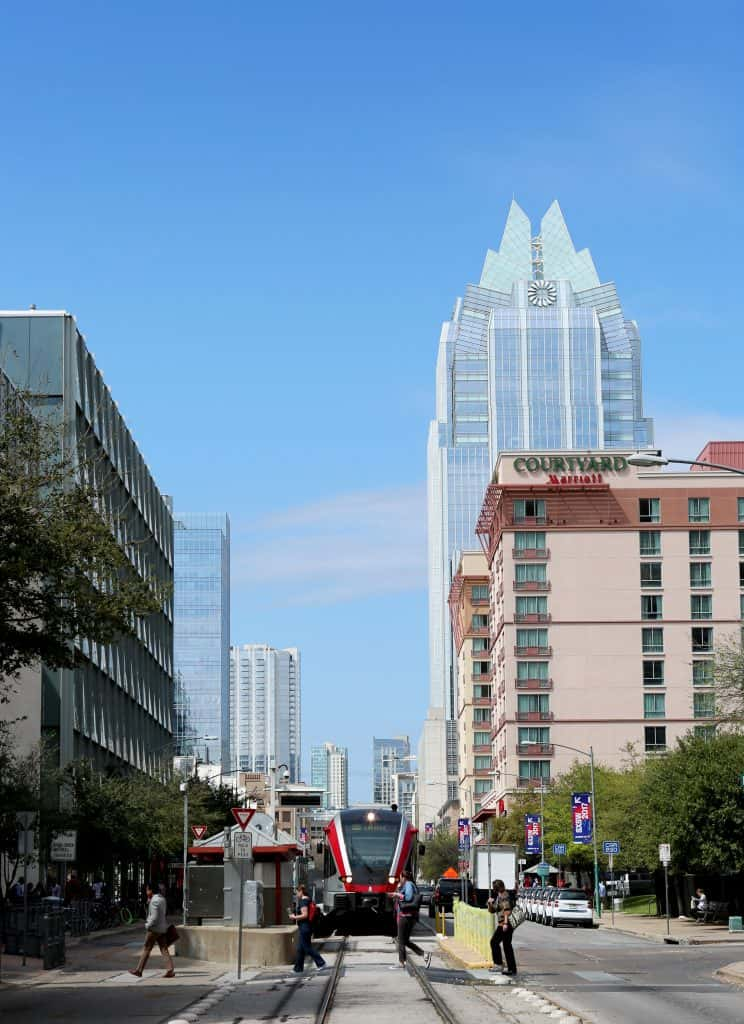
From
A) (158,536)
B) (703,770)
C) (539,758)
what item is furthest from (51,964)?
(539,758)

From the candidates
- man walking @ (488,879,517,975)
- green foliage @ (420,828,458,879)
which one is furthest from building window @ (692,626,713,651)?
man walking @ (488,879,517,975)

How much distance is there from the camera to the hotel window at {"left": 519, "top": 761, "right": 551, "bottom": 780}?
11544 centimetres

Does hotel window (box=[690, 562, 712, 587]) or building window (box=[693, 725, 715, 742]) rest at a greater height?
hotel window (box=[690, 562, 712, 587])

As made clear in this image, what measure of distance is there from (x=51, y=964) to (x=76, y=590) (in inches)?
452

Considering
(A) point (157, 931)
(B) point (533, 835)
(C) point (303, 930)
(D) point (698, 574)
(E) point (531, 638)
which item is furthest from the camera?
(E) point (531, 638)

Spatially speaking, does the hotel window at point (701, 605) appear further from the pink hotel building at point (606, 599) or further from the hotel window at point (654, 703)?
the hotel window at point (654, 703)

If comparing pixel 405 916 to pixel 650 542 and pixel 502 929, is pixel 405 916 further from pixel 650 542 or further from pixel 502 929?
pixel 650 542

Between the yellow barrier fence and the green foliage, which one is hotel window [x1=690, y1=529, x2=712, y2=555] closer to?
the green foliage

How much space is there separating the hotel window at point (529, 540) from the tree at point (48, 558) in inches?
3537

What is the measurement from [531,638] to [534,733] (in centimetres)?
714

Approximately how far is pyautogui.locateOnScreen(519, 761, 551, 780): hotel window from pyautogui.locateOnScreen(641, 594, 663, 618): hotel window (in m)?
13.4

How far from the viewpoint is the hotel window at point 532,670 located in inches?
4579

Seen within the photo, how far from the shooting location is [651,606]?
116125 millimetres

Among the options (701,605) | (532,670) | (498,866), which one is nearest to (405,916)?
(498,866)
